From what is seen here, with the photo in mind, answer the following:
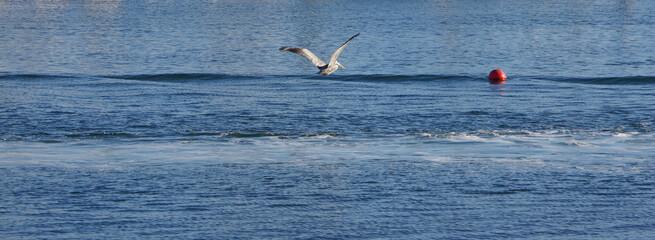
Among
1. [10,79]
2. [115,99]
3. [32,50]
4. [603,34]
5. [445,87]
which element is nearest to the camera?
[115,99]

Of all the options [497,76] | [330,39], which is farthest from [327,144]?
[330,39]

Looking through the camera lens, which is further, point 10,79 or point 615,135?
point 10,79

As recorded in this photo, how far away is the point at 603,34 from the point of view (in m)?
52.8

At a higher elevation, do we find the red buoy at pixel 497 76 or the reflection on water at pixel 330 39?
the red buoy at pixel 497 76

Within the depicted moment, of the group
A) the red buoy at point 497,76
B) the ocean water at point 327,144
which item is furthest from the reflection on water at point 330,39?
the red buoy at point 497,76

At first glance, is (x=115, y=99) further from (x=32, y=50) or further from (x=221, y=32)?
(x=221, y=32)

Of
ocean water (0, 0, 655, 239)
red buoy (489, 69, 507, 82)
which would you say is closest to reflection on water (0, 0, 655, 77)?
ocean water (0, 0, 655, 239)

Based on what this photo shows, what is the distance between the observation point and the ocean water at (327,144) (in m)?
12.0

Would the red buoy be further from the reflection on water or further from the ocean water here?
the reflection on water

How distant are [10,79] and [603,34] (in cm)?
3694

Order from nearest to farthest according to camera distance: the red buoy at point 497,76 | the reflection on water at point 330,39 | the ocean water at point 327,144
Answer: the ocean water at point 327,144 → the red buoy at point 497,76 → the reflection on water at point 330,39

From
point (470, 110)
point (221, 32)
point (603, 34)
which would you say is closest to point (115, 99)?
point (470, 110)

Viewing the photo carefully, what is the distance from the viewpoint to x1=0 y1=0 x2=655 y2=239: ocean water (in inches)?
473

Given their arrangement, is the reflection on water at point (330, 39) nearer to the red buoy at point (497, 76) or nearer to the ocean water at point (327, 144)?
the ocean water at point (327, 144)
